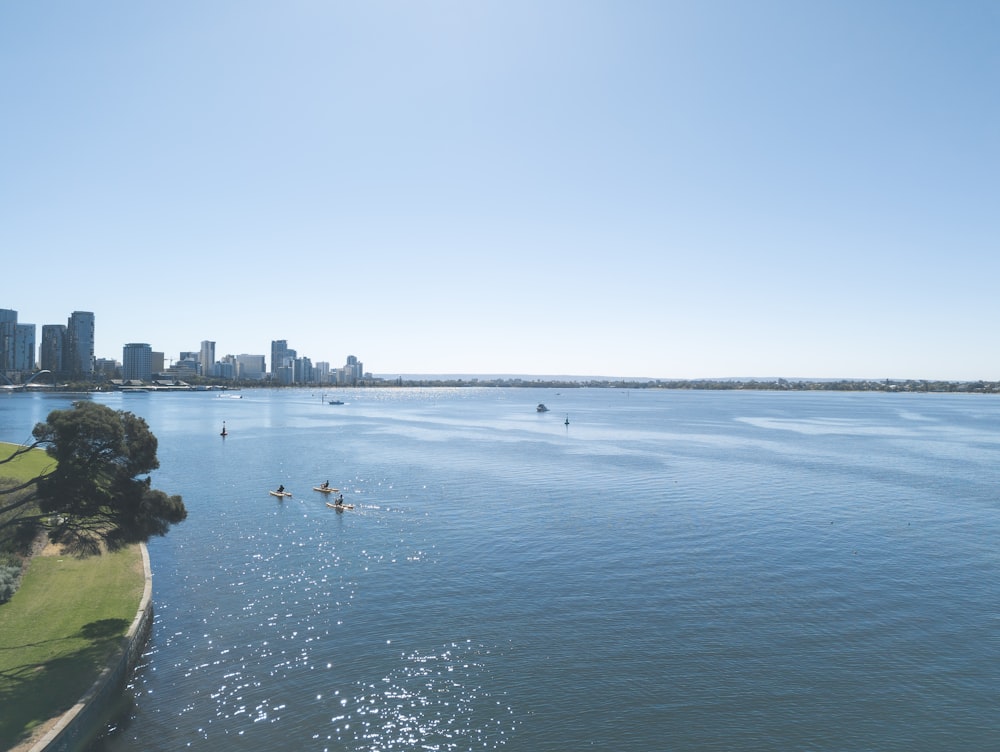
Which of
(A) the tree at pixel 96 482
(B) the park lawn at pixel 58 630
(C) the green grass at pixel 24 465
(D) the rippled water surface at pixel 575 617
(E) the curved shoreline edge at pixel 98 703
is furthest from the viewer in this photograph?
(C) the green grass at pixel 24 465

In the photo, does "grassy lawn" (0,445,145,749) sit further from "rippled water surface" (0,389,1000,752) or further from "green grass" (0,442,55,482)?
"green grass" (0,442,55,482)

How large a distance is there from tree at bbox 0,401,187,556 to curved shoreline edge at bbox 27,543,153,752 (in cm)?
417

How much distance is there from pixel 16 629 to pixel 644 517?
140ft

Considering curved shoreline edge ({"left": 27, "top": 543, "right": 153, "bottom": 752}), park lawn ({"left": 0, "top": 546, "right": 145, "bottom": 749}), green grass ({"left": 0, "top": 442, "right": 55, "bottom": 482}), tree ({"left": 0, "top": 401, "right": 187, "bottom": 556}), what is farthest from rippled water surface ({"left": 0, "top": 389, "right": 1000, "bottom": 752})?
Result: green grass ({"left": 0, "top": 442, "right": 55, "bottom": 482})

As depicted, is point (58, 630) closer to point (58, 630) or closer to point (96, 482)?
point (58, 630)

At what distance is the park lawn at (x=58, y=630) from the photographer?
19.2m

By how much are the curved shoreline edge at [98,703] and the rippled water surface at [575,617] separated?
0.69m

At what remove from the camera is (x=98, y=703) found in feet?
68.2

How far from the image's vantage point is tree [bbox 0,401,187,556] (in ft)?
83.2

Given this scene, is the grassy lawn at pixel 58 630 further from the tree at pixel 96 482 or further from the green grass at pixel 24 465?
the green grass at pixel 24 465

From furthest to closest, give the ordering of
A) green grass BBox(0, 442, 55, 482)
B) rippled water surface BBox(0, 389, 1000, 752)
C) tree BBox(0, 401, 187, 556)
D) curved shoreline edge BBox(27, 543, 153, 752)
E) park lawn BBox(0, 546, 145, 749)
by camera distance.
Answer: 1. green grass BBox(0, 442, 55, 482)
2. tree BBox(0, 401, 187, 556)
3. rippled water surface BBox(0, 389, 1000, 752)
4. park lawn BBox(0, 546, 145, 749)
5. curved shoreline edge BBox(27, 543, 153, 752)

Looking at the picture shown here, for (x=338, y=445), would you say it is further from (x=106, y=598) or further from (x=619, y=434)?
(x=106, y=598)

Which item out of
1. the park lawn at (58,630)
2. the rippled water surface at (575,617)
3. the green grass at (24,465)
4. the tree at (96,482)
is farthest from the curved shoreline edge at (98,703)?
the green grass at (24,465)

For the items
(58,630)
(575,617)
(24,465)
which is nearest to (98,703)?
(58,630)
